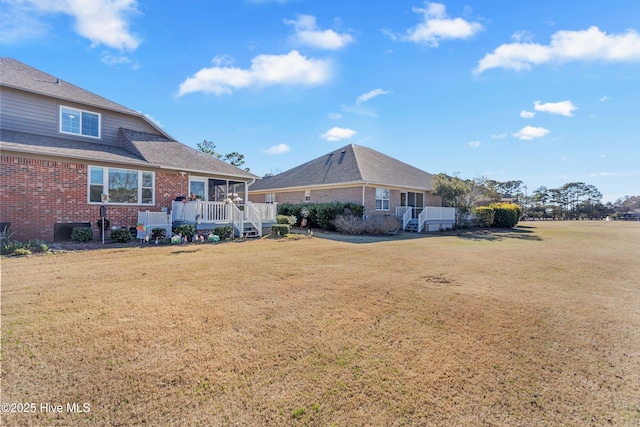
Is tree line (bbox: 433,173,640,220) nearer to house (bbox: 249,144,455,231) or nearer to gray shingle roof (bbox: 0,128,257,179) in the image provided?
house (bbox: 249,144,455,231)

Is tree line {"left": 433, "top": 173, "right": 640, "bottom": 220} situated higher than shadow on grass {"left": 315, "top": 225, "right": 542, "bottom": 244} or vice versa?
tree line {"left": 433, "top": 173, "right": 640, "bottom": 220}

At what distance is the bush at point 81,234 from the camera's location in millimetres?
10367

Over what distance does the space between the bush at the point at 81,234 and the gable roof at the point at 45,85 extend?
6.70 meters

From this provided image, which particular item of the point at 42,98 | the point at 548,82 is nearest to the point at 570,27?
the point at 548,82

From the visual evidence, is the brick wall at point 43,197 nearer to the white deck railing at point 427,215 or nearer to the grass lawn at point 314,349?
the grass lawn at point 314,349

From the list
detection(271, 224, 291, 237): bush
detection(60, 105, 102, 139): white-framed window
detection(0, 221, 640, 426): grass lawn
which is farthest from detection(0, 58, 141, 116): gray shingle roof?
detection(0, 221, 640, 426): grass lawn

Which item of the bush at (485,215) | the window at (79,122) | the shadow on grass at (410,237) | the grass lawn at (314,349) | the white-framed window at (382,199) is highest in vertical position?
the window at (79,122)

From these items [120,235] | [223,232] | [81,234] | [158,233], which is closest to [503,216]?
[223,232]

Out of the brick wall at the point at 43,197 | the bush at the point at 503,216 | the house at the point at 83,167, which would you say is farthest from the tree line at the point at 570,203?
the brick wall at the point at 43,197

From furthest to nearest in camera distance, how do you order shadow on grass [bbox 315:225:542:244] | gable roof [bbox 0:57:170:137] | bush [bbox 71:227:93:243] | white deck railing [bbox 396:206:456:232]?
white deck railing [bbox 396:206:456:232]
shadow on grass [bbox 315:225:542:244]
gable roof [bbox 0:57:170:137]
bush [bbox 71:227:93:243]

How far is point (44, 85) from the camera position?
1322 centimetres

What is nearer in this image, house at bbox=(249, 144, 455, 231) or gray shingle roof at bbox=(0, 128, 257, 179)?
gray shingle roof at bbox=(0, 128, 257, 179)

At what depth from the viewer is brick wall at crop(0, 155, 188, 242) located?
10.0 metres

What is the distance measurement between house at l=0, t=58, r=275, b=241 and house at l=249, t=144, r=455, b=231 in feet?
20.0
